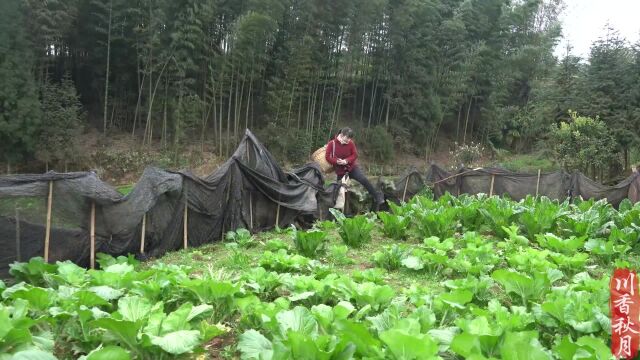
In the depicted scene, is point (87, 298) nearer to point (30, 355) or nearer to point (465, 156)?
point (30, 355)

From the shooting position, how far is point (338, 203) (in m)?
9.81

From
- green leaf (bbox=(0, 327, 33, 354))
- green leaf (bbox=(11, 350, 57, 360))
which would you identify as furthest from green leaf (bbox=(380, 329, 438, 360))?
green leaf (bbox=(0, 327, 33, 354))

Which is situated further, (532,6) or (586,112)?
(532,6)

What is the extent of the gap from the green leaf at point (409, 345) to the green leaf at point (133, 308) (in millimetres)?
1455

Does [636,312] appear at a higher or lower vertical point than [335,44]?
lower

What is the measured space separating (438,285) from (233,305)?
2246 millimetres

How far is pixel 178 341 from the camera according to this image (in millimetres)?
2670

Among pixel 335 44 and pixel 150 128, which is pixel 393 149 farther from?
pixel 150 128

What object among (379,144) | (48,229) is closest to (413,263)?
(48,229)

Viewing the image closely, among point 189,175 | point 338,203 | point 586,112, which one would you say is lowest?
point 338,203

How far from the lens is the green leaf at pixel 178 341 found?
2.63m

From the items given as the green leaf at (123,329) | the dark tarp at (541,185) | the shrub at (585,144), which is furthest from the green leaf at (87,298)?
the shrub at (585,144)

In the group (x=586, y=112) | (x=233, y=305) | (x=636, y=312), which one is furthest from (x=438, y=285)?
(x=586, y=112)

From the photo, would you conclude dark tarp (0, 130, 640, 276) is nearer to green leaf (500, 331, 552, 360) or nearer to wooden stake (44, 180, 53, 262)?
wooden stake (44, 180, 53, 262)
